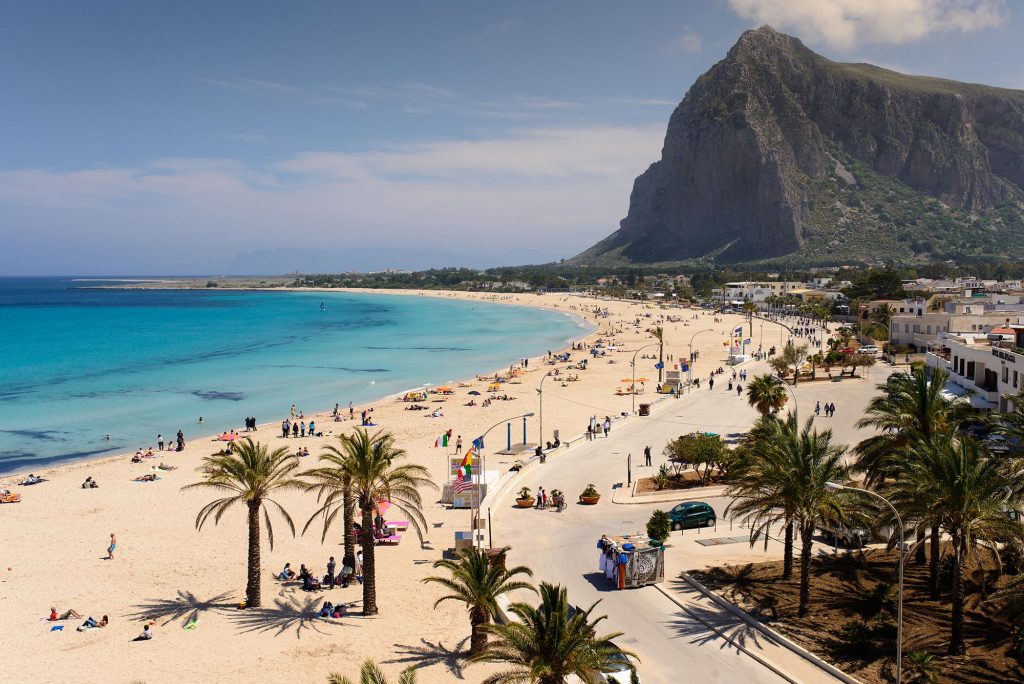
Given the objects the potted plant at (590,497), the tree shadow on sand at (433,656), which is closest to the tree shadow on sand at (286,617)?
the tree shadow on sand at (433,656)

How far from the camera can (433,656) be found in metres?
16.7

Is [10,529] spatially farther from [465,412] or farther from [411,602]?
[465,412]

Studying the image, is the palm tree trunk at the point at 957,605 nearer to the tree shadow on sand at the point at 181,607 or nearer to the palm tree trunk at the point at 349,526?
the palm tree trunk at the point at 349,526

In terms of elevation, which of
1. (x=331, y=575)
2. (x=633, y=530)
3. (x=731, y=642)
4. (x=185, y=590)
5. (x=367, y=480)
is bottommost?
(x=185, y=590)

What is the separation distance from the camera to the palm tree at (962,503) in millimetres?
14641

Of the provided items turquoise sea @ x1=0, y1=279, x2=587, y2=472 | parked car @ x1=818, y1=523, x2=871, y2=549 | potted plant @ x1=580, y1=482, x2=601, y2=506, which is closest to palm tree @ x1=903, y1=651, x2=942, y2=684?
parked car @ x1=818, y1=523, x2=871, y2=549

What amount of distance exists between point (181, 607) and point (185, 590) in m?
1.29

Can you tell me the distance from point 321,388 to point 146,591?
40.9 metres

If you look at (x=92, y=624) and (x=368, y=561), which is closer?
(x=368, y=561)

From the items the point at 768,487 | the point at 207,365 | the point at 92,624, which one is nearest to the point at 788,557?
the point at 768,487

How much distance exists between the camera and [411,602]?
19.8 m

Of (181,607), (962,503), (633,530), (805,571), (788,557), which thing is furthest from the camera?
(633,530)

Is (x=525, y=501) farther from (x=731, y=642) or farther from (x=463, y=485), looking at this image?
(x=731, y=642)

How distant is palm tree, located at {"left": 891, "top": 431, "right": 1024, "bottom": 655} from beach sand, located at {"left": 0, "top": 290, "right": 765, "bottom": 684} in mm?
9517
